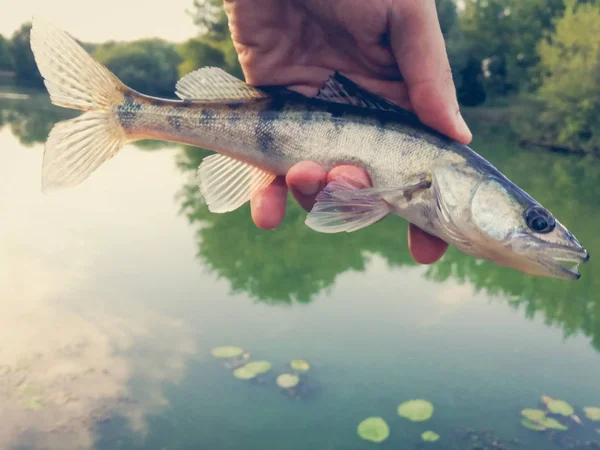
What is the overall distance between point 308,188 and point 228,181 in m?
0.61

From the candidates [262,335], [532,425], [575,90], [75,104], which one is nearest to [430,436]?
[532,425]

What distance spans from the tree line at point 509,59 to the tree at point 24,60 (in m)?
0.09

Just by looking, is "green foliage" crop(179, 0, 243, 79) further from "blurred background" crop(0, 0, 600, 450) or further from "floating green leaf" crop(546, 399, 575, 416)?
"floating green leaf" crop(546, 399, 575, 416)

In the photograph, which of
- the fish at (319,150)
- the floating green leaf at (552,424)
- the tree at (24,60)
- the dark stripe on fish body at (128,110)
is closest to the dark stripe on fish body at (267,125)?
the fish at (319,150)

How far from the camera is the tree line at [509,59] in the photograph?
89.8 ft

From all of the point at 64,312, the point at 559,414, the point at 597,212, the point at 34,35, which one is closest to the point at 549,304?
the point at 559,414

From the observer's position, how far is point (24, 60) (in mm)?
55094

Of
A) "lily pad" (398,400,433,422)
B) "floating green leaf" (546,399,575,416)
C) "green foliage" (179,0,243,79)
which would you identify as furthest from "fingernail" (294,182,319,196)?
"green foliage" (179,0,243,79)

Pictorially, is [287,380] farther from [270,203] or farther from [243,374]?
[270,203]

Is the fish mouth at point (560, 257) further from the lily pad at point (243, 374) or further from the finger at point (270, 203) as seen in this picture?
the lily pad at point (243, 374)

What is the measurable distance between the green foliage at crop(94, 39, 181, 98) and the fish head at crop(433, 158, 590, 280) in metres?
44.4

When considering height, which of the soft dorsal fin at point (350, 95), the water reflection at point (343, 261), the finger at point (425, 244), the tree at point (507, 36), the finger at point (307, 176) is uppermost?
the tree at point (507, 36)

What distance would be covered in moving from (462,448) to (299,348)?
8.22 ft

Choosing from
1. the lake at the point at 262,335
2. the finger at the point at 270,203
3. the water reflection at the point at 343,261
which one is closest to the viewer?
the finger at the point at 270,203
